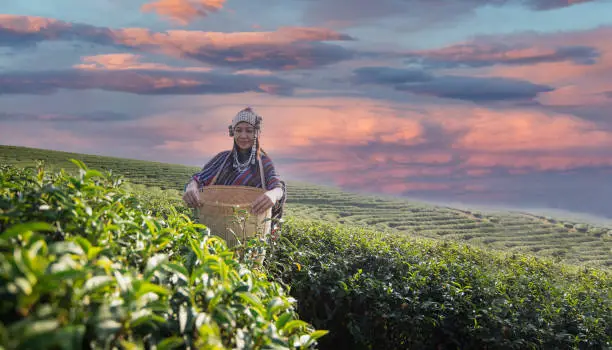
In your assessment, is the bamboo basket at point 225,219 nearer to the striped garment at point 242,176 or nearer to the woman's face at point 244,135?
the striped garment at point 242,176

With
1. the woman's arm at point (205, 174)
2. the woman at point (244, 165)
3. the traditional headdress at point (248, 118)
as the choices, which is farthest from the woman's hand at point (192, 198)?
the traditional headdress at point (248, 118)

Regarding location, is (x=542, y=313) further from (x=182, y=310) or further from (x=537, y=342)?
(x=182, y=310)

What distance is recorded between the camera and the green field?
1405 cm

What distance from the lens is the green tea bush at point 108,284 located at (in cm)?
103

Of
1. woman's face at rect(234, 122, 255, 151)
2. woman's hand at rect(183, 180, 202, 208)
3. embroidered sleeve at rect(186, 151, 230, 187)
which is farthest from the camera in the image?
woman's face at rect(234, 122, 255, 151)

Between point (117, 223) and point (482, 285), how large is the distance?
3042 mm

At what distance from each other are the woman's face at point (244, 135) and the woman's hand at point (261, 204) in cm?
119

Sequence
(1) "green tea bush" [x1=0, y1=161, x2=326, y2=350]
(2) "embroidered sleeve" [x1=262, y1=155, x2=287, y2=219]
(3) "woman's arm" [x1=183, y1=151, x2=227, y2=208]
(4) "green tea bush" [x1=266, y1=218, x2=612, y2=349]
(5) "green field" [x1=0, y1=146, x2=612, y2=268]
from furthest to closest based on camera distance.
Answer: (5) "green field" [x1=0, y1=146, x2=612, y2=268] → (2) "embroidered sleeve" [x1=262, y1=155, x2=287, y2=219] → (3) "woman's arm" [x1=183, y1=151, x2=227, y2=208] → (4) "green tea bush" [x1=266, y1=218, x2=612, y2=349] → (1) "green tea bush" [x1=0, y1=161, x2=326, y2=350]

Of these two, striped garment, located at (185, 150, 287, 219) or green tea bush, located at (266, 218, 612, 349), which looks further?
striped garment, located at (185, 150, 287, 219)

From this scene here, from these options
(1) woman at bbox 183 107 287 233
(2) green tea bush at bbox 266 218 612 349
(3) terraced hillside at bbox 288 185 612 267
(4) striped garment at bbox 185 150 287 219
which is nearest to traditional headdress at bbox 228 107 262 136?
(1) woman at bbox 183 107 287 233

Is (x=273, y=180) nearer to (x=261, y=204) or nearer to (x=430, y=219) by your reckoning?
(x=261, y=204)

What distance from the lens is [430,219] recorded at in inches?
709

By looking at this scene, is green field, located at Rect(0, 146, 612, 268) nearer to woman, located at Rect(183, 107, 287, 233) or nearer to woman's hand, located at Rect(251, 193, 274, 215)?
woman, located at Rect(183, 107, 287, 233)

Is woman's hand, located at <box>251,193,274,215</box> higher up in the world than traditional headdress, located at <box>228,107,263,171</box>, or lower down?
lower down
